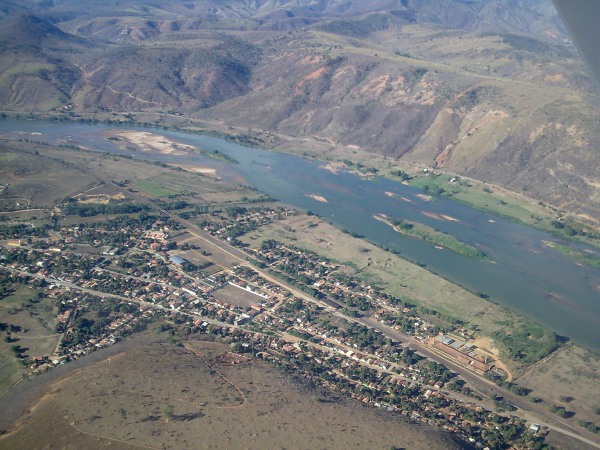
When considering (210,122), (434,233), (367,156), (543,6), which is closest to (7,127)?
(210,122)

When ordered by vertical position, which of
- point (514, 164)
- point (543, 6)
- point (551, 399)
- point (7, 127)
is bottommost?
point (7, 127)

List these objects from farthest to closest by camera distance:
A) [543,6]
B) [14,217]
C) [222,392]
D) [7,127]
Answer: [543,6] < [7,127] < [14,217] < [222,392]

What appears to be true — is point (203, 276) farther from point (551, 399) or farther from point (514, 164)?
point (514, 164)

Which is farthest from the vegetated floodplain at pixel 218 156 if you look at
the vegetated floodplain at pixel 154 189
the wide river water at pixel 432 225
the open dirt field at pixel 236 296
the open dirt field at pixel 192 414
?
the open dirt field at pixel 192 414

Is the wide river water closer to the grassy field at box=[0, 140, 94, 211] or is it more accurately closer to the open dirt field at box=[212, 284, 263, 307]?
the grassy field at box=[0, 140, 94, 211]

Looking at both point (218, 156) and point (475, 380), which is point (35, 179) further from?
point (475, 380)

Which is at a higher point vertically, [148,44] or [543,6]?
[543,6]

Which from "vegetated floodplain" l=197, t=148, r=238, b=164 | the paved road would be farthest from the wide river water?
the paved road
